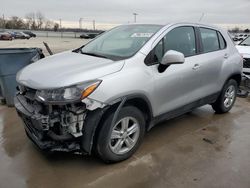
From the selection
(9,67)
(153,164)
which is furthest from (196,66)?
(9,67)

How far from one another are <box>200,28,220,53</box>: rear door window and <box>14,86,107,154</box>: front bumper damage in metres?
2.39

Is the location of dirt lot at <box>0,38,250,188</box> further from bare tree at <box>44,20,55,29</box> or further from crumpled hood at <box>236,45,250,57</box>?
bare tree at <box>44,20,55,29</box>

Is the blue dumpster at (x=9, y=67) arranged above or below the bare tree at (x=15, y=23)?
below

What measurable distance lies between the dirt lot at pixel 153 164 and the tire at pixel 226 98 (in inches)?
28.4

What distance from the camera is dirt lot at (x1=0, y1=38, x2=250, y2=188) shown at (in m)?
3.00

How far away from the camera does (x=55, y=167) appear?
3.25 m

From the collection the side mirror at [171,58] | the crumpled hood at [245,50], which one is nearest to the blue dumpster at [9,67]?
the side mirror at [171,58]

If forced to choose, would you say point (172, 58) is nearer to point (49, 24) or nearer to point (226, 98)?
point (226, 98)

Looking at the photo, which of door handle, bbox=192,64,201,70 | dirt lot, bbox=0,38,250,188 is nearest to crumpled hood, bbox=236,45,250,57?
dirt lot, bbox=0,38,250,188

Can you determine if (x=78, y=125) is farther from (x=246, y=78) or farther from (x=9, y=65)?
(x=246, y=78)

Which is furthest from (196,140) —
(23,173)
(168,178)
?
(23,173)

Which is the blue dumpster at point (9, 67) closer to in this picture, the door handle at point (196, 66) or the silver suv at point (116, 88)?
the silver suv at point (116, 88)

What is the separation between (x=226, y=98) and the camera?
526 centimetres

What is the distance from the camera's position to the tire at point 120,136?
3023mm
